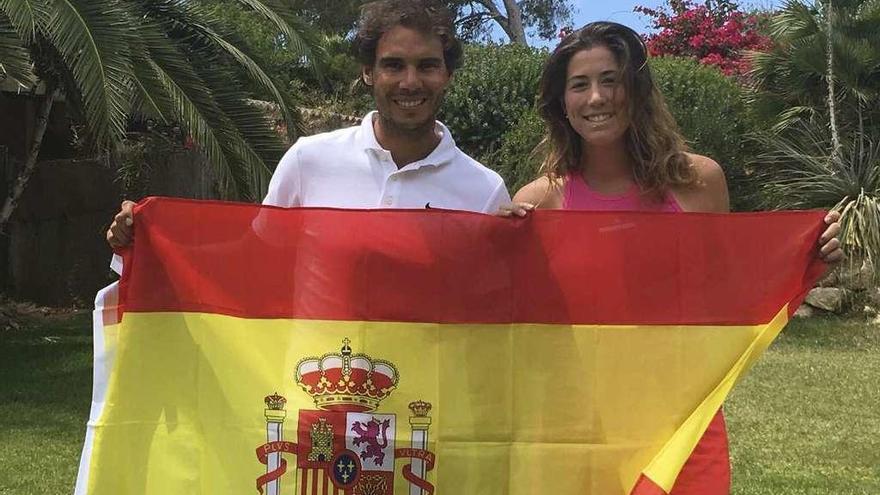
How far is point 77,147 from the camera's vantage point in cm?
1340

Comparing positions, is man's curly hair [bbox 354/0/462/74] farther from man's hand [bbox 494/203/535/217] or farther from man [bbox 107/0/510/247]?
man's hand [bbox 494/203/535/217]

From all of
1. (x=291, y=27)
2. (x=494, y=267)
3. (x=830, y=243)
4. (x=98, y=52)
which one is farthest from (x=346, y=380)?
(x=291, y=27)

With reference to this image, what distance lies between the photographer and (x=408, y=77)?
9.06ft

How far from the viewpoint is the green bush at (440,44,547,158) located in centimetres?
1307

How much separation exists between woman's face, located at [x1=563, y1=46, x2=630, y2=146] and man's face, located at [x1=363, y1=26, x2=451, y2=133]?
40 cm

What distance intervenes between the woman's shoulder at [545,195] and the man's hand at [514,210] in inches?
5.8

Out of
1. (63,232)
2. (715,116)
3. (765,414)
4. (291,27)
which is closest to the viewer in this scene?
(765,414)

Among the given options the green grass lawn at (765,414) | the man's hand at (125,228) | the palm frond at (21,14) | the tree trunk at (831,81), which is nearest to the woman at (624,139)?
the man's hand at (125,228)

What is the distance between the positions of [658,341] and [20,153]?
1219 cm

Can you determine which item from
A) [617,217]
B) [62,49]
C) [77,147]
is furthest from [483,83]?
[617,217]

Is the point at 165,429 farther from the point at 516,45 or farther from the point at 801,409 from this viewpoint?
the point at 516,45

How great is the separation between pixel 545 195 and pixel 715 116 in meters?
10.9

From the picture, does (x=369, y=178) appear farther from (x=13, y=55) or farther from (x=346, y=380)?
(x=13, y=55)

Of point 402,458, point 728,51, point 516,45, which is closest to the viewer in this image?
point 402,458
